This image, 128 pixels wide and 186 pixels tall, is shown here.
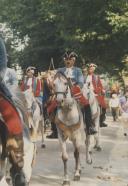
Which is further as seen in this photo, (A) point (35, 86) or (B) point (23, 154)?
(A) point (35, 86)

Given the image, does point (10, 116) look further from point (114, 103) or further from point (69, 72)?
point (114, 103)

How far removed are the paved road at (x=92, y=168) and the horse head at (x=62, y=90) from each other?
1421 mm

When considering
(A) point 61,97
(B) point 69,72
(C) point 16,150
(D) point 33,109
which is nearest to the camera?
(C) point 16,150

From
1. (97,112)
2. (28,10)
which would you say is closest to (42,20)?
(28,10)

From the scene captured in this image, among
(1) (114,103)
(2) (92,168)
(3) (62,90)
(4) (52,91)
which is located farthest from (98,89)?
(1) (114,103)

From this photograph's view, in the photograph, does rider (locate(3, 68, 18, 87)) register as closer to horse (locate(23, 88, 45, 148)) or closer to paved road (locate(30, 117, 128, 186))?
paved road (locate(30, 117, 128, 186))

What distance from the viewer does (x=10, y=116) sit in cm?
669

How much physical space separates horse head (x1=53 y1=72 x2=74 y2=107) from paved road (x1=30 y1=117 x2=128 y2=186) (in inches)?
55.9

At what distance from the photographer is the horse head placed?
36.2 feet

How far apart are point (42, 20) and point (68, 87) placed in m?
27.3

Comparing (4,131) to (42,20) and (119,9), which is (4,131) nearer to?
(119,9)

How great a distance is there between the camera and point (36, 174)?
1236 centimetres

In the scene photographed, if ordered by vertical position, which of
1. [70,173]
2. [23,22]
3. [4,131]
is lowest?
[70,173]

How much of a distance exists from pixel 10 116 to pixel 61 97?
439 centimetres
